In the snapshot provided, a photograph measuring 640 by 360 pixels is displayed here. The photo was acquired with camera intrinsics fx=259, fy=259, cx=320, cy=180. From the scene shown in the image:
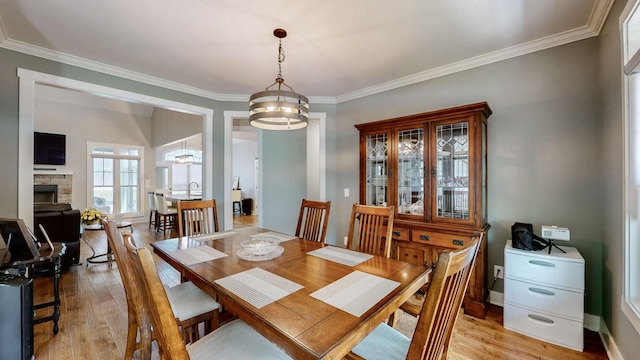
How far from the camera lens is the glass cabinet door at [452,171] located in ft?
8.02

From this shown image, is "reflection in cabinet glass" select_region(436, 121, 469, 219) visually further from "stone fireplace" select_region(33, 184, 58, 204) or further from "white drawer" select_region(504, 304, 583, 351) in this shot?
"stone fireplace" select_region(33, 184, 58, 204)

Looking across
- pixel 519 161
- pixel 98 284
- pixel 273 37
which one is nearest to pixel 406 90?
pixel 519 161

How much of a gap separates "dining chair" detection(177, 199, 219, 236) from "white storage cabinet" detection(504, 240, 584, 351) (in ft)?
8.85

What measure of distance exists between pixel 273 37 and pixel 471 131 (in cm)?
196

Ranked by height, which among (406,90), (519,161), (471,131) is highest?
(406,90)

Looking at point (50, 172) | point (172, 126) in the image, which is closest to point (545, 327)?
point (172, 126)

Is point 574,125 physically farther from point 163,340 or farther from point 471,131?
point 163,340

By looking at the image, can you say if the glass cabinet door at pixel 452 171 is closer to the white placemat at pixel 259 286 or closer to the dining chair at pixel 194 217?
the white placemat at pixel 259 286

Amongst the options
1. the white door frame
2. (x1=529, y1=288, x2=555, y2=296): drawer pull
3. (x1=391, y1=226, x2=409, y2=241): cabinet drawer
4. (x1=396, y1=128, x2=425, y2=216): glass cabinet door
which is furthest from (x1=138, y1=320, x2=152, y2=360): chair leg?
the white door frame

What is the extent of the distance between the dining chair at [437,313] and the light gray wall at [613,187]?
1346 millimetres

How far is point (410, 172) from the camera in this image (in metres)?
2.83

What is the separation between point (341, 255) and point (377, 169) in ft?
5.36

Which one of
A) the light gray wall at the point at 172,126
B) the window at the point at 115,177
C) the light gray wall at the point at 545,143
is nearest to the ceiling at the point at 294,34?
the light gray wall at the point at 545,143

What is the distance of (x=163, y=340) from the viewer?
786 millimetres
